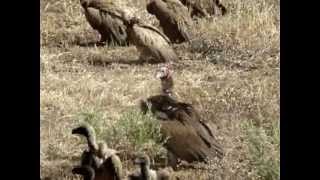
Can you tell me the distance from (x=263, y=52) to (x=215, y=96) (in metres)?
0.34

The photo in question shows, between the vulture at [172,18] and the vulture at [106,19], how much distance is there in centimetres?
18

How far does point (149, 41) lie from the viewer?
373 centimetres

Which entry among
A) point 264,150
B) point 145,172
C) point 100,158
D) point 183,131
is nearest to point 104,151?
point 100,158

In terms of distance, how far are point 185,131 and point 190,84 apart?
24 centimetres

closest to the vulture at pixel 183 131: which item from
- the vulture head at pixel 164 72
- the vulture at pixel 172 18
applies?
the vulture head at pixel 164 72

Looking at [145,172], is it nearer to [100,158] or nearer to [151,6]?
[100,158]

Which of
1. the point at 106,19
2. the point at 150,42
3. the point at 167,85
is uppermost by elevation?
the point at 106,19

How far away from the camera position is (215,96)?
3.68m

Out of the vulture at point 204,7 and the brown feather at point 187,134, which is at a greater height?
the vulture at point 204,7

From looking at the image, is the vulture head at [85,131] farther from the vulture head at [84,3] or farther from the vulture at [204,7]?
the vulture at [204,7]

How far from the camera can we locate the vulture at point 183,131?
3615 millimetres

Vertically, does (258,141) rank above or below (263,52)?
below
